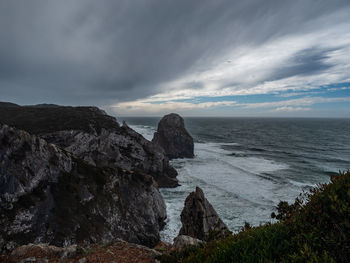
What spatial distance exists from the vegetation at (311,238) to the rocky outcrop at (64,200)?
17.0 m

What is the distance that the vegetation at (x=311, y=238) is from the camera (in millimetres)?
3475

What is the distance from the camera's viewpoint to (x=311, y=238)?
390 centimetres

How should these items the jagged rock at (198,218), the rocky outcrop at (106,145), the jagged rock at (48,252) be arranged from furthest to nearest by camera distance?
1. the rocky outcrop at (106,145)
2. the jagged rock at (198,218)
3. the jagged rock at (48,252)

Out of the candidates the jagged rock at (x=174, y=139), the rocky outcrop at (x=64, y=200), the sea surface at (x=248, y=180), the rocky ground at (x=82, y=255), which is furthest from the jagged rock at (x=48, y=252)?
the jagged rock at (x=174, y=139)

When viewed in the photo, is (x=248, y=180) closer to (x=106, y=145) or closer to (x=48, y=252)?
(x=106, y=145)

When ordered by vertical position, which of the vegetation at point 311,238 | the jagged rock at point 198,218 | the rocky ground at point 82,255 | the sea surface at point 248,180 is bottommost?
the sea surface at point 248,180

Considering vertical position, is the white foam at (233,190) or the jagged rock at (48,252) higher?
the jagged rock at (48,252)

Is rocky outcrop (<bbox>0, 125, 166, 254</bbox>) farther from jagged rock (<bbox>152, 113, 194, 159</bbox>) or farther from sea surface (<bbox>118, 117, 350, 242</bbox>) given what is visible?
jagged rock (<bbox>152, 113, 194, 159</bbox>)

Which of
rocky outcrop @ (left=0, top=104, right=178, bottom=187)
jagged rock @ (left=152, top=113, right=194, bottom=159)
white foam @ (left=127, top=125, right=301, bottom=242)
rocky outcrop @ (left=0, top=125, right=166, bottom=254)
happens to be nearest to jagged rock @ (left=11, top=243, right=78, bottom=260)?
rocky outcrop @ (left=0, top=125, right=166, bottom=254)

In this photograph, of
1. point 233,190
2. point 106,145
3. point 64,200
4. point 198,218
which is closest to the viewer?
point 198,218

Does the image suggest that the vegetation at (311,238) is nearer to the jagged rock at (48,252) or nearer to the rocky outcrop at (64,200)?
the jagged rock at (48,252)

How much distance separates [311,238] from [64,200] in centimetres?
2134

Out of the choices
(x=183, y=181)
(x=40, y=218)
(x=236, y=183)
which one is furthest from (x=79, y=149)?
(x=236, y=183)

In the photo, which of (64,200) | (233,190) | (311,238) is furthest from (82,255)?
(233,190)
